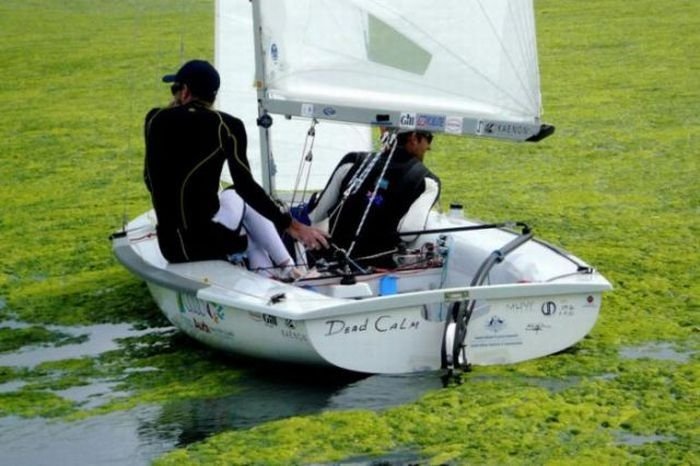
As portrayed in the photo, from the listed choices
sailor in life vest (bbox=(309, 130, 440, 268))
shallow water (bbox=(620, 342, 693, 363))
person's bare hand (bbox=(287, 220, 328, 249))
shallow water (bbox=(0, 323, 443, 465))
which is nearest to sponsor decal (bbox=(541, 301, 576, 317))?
shallow water (bbox=(620, 342, 693, 363))

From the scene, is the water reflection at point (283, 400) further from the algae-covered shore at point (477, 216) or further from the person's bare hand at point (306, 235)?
the person's bare hand at point (306, 235)

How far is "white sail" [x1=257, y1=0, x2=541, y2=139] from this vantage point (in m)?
7.03

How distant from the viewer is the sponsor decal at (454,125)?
6.95 m

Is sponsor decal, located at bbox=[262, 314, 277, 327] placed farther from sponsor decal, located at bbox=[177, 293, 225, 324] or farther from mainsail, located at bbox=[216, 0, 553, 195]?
mainsail, located at bbox=[216, 0, 553, 195]

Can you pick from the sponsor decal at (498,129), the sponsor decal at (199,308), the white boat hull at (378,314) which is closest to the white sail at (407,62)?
the sponsor decal at (498,129)

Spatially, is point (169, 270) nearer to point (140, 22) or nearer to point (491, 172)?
point (491, 172)

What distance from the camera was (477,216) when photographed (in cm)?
977

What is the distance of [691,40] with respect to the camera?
1692cm

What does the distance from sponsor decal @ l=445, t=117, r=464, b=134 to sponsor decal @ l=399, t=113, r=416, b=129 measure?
146 millimetres

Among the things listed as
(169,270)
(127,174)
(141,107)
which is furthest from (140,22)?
(169,270)

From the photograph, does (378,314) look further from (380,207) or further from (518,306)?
(380,207)

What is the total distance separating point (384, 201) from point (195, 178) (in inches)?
38.1

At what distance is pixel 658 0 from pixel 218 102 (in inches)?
490

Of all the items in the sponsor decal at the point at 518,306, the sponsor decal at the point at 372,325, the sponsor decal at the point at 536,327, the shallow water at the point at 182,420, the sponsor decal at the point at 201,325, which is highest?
the sponsor decal at the point at 518,306
